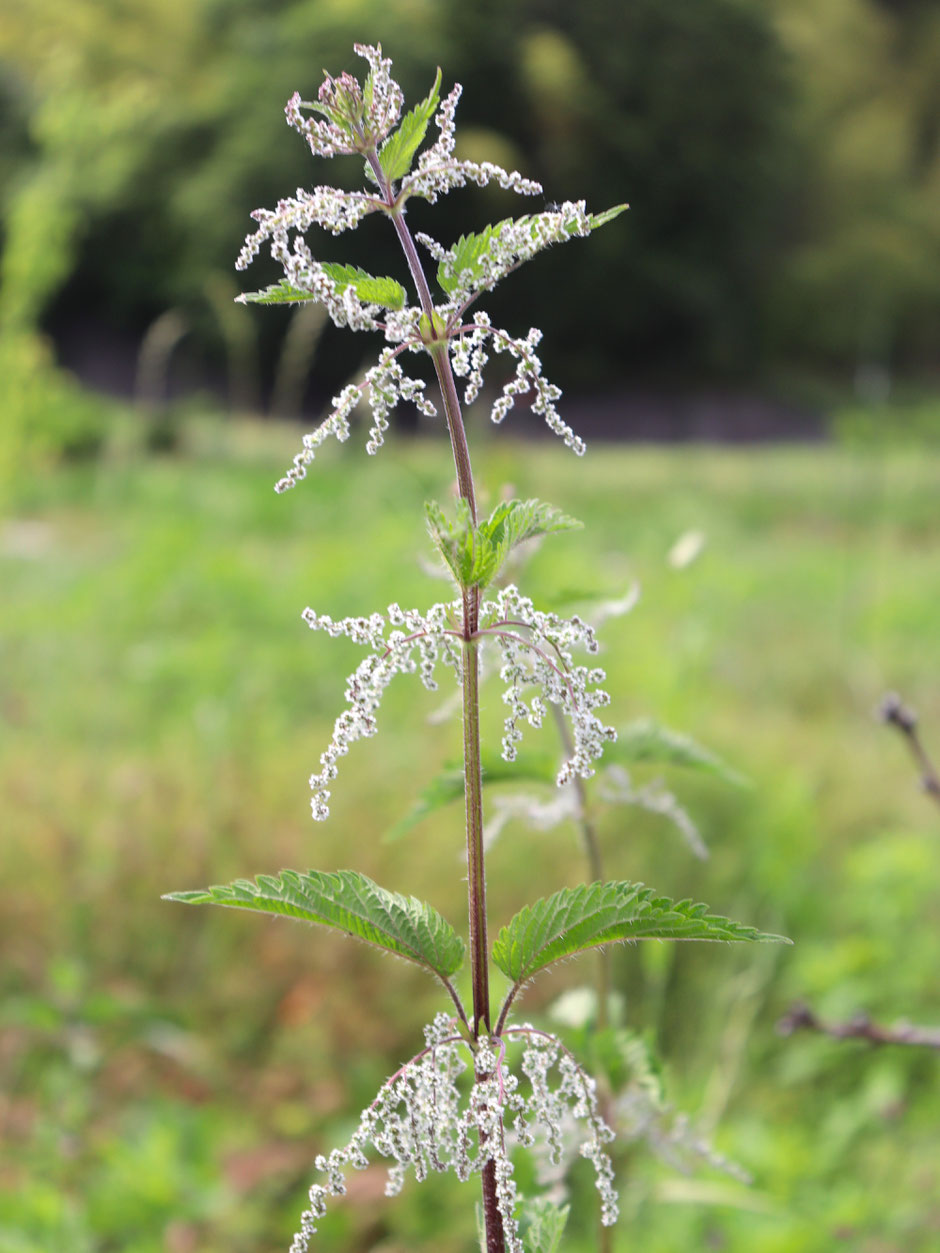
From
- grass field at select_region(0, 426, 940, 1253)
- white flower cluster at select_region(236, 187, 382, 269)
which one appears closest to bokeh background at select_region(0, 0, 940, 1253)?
grass field at select_region(0, 426, 940, 1253)

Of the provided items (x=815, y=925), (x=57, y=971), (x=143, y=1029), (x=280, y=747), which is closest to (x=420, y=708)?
(x=280, y=747)

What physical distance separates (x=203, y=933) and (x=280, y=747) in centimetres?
62

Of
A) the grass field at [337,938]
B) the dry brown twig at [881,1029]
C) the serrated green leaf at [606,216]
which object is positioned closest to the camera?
the serrated green leaf at [606,216]

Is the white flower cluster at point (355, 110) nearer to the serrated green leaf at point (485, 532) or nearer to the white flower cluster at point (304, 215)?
the white flower cluster at point (304, 215)

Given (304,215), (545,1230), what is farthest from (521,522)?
(545,1230)

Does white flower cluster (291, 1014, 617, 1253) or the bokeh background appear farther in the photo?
the bokeh background

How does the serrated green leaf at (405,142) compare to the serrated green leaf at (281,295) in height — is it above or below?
above

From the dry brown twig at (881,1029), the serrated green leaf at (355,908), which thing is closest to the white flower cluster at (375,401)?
the serrated green leaf at (355,908)

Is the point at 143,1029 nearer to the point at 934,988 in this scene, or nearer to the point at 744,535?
the point at 934,988

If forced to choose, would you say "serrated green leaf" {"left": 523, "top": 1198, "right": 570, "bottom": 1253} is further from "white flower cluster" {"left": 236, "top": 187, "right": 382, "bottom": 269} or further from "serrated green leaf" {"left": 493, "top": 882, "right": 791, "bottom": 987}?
"white flower cluster" {"left": 236, "top": 187, "right": 382, "bottom": 269}

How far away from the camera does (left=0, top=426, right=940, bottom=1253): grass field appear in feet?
3.94

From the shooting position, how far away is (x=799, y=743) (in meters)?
2.73

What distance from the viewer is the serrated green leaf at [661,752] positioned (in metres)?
0.67

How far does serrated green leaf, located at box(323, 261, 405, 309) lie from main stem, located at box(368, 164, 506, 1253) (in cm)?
1
